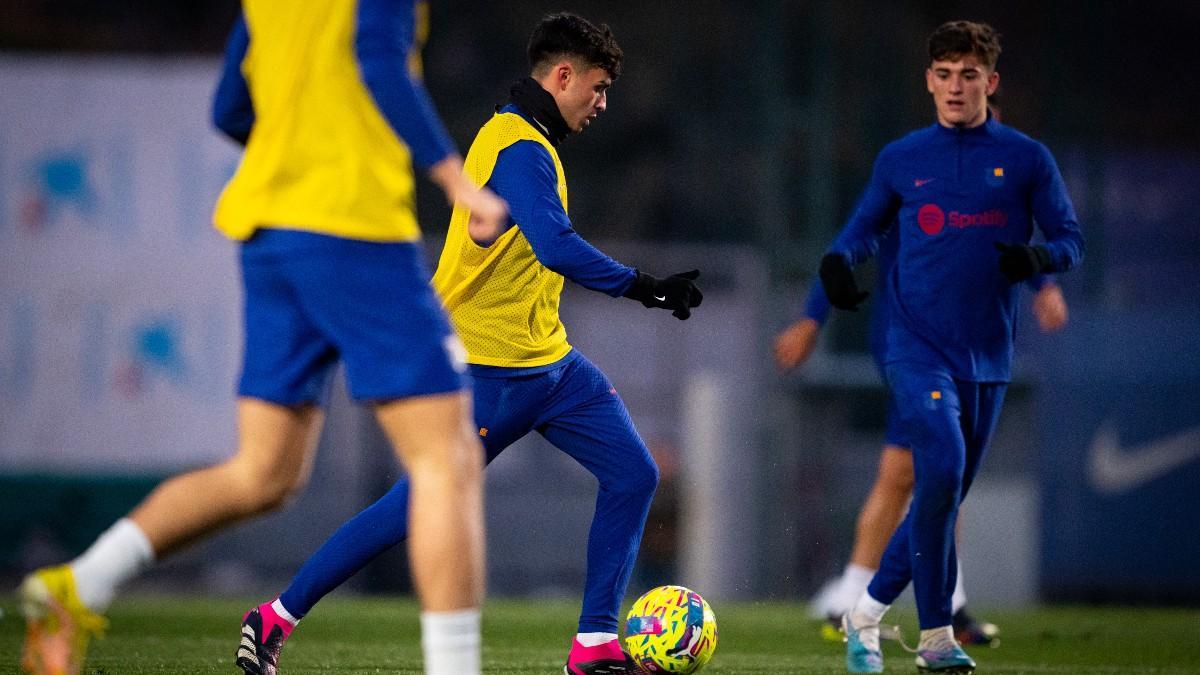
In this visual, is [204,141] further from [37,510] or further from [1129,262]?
[1129,262]

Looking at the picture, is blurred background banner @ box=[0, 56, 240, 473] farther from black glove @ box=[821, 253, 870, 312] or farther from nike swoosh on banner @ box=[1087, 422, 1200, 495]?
black glove @ box=[821, 253, 870, 312]

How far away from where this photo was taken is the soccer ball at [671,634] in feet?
Answer: 17.6

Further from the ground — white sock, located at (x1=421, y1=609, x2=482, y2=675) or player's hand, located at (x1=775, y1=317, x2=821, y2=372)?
player's hand, located at (x1=775, y1=317, x2=821, y2=372)

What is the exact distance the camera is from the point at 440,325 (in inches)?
145

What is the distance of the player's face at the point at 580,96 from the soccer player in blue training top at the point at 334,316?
1.65 meters

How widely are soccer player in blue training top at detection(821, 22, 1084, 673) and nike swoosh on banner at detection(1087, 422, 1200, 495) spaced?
25.8 ft

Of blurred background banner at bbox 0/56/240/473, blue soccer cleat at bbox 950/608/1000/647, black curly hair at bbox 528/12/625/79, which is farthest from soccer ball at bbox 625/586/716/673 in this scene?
blurred background banner at bbox 0/56/240/473

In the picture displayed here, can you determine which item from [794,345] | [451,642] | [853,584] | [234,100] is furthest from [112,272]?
[451,642]

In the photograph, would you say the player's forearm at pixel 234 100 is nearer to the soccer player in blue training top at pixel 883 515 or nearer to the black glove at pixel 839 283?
the black glove at pixel 839 283

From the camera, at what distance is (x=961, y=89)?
19.3 ft

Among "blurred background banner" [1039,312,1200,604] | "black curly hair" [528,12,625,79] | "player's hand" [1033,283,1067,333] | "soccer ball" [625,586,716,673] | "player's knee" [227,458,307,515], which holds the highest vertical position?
"black curly hair" [528,12,625,79]

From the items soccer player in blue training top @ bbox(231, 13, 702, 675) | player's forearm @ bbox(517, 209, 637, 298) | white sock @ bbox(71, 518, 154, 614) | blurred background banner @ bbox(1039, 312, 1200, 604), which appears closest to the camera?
white sock @ bbox(71, 518, 154, 614)

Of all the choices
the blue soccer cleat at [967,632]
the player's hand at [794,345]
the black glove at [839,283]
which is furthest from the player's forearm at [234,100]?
the blue soccer cleat at [967,632]

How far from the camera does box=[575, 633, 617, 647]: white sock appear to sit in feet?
17.4
